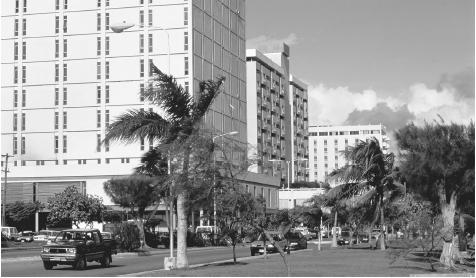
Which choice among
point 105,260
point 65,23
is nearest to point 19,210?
point 65,23

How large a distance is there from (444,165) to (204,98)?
8.47 meters

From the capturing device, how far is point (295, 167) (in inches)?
6398

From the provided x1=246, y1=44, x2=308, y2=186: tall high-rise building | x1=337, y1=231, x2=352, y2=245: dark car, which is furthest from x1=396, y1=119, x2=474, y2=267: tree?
x1=246, y1=44, x2=308, y2=186: tall high-rise building

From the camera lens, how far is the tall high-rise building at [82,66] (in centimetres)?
9681

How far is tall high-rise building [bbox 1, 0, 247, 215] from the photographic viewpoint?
318ft

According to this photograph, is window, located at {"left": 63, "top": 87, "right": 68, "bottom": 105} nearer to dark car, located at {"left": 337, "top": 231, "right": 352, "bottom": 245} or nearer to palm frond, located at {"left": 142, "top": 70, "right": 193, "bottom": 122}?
dark car, located at {"left": 337, "top": 231, "right": 352, "bottom": 245}

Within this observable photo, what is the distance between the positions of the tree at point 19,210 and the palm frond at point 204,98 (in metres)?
66.3

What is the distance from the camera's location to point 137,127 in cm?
2548

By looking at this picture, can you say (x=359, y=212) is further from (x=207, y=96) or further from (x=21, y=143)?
(x=21, y=143)

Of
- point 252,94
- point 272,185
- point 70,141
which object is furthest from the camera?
point 252,94

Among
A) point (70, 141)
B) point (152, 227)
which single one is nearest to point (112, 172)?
point (70, 141)

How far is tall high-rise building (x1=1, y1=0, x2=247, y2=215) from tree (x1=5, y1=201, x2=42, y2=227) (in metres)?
7.32

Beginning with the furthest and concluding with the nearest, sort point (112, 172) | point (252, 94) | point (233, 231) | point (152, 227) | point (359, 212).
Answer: point (252, 94), point (112, 172), point (152, 227), point (359, 212), point (233, 231)

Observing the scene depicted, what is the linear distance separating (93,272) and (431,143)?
41.6 ft
